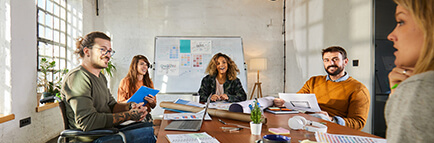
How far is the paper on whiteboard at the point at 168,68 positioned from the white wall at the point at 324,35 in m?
2.48

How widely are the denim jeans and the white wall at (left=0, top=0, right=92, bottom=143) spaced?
6.37 feet

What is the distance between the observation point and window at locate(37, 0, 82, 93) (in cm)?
414

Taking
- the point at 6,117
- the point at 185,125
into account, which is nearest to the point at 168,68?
the point at 6,117

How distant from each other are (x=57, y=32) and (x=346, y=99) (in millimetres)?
4608

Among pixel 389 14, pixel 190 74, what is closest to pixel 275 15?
pixel 190 74

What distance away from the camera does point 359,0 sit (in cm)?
348

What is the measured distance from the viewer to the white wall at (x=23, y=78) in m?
3.12

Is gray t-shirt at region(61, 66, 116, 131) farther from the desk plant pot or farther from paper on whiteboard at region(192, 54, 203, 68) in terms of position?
paper on whiteboard at region(192, 54, 203, 68)

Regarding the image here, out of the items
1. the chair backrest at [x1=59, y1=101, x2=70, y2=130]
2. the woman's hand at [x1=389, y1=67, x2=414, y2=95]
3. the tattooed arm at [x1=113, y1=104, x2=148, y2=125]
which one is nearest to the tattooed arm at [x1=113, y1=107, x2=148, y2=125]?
the tattooed arm at [x1=113, y1=104, x2=148, y2=125]

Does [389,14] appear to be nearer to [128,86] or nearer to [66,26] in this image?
[128,86]

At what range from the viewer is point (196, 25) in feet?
19.5

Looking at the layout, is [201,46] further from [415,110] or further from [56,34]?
[415,110]

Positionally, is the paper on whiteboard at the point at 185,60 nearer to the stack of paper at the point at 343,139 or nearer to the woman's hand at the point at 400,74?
the stack of paper at the point at 343,139

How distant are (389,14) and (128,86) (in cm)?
326
